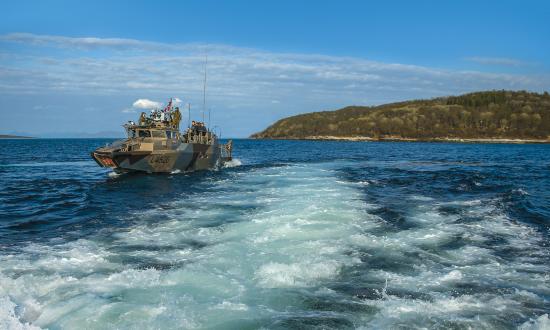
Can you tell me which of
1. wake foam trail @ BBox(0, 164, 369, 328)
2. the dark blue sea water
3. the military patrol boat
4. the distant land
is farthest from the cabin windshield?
the distant land

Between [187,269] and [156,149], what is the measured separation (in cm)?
2215

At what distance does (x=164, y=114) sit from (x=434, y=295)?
91.5 feet

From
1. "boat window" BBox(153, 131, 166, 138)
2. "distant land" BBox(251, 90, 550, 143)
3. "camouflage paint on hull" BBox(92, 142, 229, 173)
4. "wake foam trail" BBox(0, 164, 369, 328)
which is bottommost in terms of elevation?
"wake foam trail" BBox(0, 164, 369, 328)

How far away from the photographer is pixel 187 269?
10.2 m

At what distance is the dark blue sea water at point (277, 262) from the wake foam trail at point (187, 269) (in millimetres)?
41

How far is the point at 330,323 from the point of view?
736 cm

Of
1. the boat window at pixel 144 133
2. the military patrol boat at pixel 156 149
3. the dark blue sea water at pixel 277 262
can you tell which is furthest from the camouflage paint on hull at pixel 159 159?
the dark blue sea water at pixel 277 262

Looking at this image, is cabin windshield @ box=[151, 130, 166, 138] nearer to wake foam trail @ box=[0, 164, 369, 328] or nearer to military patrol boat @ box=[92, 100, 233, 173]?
military patrol boat @ box=[92, 100, 233, 173]

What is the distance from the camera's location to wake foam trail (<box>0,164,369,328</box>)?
7.70 meters

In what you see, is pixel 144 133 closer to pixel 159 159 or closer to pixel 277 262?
pixel 159 159

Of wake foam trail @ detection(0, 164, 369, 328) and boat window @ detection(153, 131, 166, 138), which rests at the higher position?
boat window @ detection(153, 131, 166, 138)

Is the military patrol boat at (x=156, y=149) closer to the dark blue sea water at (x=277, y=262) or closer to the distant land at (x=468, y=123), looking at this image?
the dark blue sea water at (x=277, y=262)

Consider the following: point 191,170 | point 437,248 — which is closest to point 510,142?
point 191,170

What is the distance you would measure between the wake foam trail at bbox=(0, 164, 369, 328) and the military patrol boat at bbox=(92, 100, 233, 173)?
12853 mm
